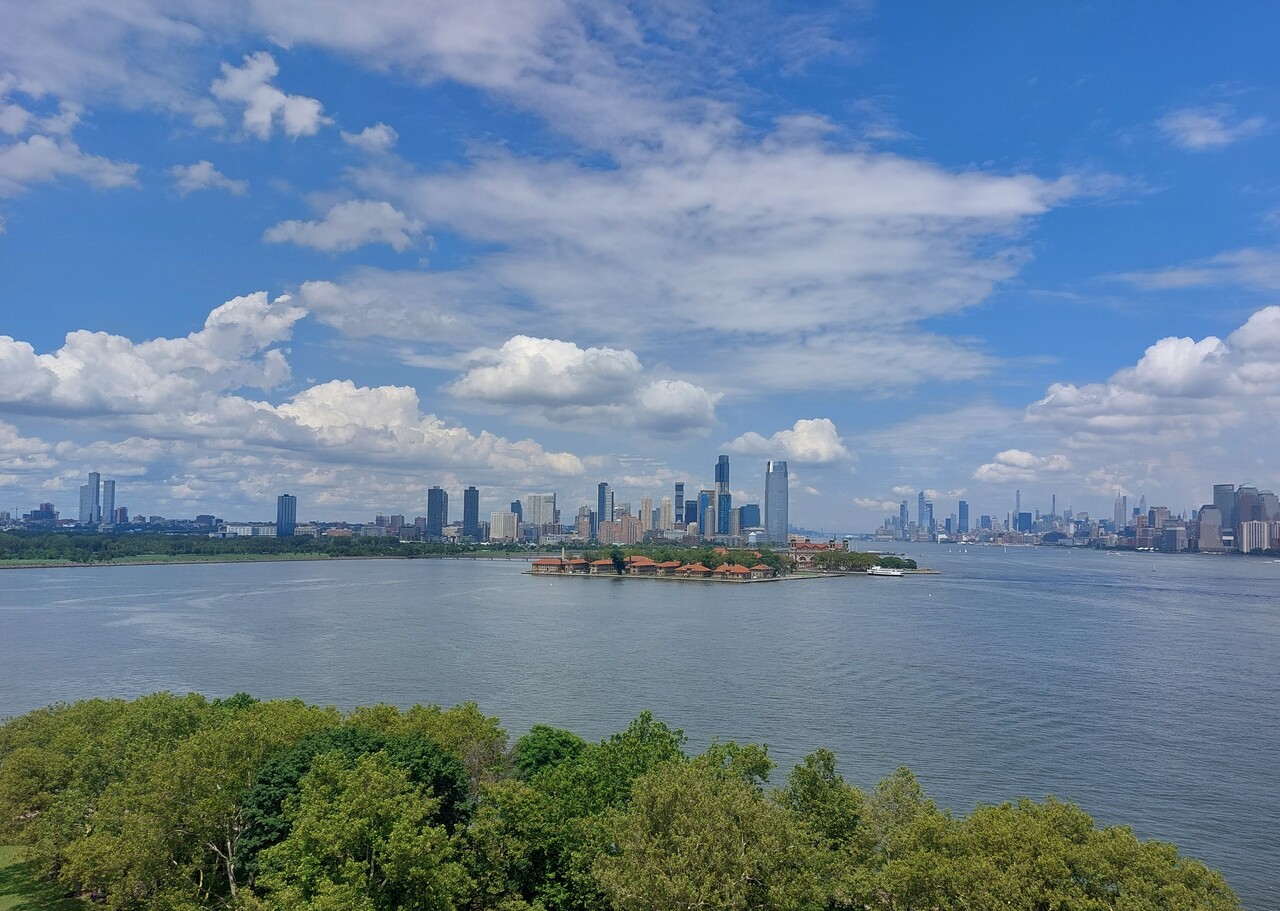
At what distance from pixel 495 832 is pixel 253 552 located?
114550 mm

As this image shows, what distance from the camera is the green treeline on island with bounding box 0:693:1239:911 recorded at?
9133 mm

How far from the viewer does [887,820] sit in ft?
38.4

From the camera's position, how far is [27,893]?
1281 cm

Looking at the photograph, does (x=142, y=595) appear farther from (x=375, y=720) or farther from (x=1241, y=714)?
(x=1241, y=714)

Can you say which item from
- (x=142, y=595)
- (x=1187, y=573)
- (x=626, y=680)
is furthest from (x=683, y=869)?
(x=1187, y=573)

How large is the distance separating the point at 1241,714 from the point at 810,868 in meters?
21.4

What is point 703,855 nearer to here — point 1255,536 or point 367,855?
point 367,855

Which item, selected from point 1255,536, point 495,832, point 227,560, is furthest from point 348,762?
point 1255,536

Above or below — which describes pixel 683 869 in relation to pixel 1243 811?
above

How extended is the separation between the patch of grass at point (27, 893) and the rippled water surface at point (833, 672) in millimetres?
10752

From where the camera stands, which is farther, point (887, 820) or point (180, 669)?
point (180, 669)

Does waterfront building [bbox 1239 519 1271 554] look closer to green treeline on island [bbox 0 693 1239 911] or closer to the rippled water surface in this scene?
the rippled water surface

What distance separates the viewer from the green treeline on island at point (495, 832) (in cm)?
913

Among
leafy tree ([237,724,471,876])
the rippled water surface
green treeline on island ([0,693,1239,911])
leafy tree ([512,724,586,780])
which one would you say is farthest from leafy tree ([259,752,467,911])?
the rippled water surface
